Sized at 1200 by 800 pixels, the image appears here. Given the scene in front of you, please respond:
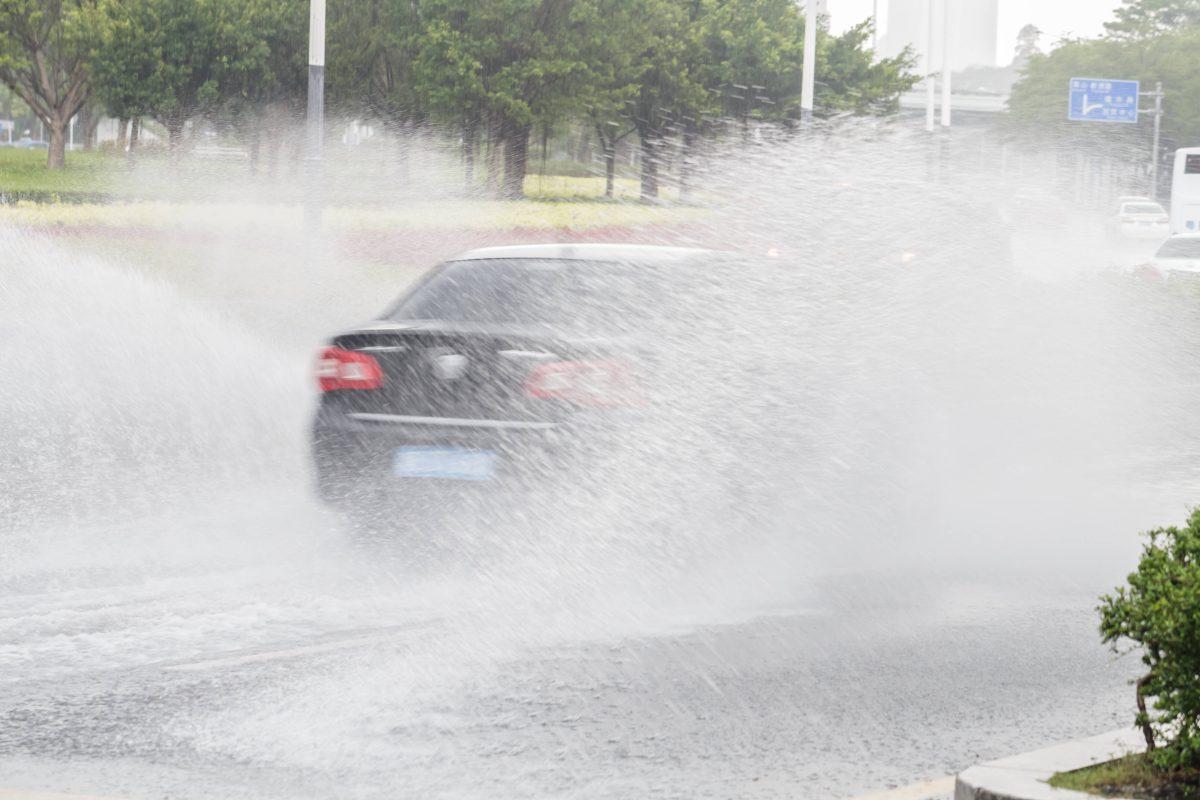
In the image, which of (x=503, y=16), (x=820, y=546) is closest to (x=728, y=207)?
(x=820, y=546)

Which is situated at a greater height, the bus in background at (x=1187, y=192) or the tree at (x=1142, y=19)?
the tree at (x=1142, y=19)

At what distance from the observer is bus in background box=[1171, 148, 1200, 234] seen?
152ft

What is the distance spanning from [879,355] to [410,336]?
7.67ft

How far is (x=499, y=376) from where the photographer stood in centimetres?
700

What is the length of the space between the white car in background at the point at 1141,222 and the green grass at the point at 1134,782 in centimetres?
4842

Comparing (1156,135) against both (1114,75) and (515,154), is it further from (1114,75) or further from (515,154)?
(515,154)

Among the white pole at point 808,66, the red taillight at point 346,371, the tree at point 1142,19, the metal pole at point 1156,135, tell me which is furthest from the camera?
the tree at point 1142,19

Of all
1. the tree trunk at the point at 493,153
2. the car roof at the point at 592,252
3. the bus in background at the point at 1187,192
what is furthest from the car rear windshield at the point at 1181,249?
the car roof at the point at 592,252

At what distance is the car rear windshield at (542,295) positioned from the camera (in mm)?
7227

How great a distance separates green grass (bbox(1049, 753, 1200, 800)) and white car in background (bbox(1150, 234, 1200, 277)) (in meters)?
24.3

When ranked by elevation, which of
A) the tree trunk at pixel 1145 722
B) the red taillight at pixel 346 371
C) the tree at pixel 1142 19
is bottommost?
the tree trunk at pixel 1145 722

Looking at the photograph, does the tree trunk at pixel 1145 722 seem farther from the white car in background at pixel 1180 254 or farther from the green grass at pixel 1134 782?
the white car in background at pixel 1180 254

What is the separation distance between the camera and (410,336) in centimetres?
729

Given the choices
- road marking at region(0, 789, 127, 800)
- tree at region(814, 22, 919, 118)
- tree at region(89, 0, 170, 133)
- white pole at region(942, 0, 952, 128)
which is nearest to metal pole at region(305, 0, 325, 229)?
road marking at region(0, 789, 127, 800)
